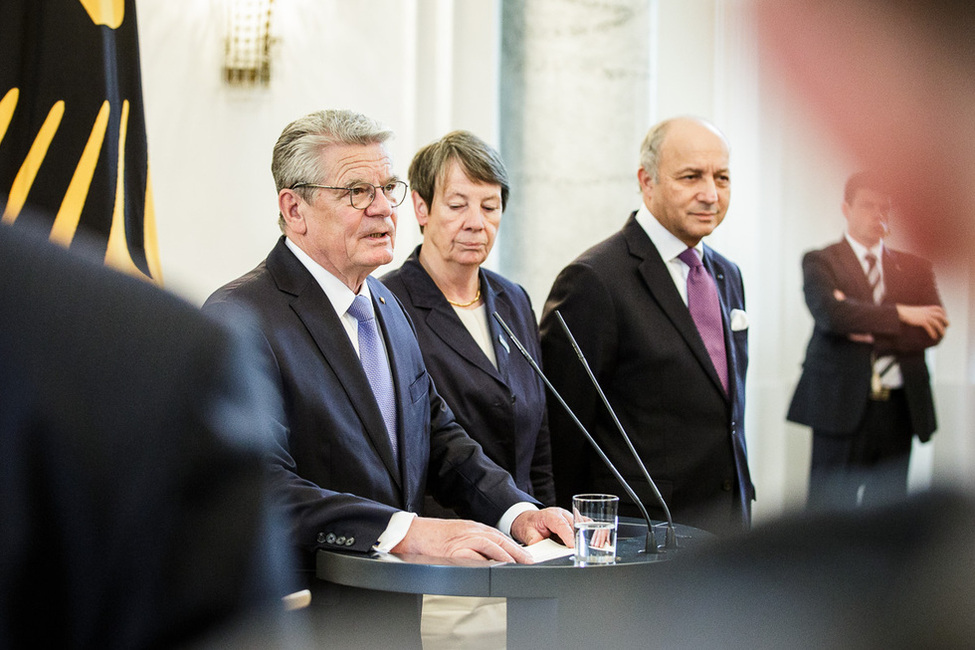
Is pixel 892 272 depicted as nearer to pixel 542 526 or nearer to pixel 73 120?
pixel 542 526

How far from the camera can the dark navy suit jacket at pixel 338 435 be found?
2.12 m

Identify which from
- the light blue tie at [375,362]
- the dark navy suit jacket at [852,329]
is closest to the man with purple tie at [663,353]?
the light blue tie at [375,362]

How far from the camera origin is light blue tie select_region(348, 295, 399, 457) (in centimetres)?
238

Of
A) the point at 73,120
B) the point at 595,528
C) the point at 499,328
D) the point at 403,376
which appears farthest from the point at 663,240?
the point at 73,120

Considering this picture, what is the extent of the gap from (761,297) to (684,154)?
305cm

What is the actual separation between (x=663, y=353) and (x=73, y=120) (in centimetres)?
201

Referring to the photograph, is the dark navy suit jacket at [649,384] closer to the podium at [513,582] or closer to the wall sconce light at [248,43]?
the podium at [513,582]

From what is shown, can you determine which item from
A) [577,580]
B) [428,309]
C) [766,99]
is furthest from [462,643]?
[766,99]

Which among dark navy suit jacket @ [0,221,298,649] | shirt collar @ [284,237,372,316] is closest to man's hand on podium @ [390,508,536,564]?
shirt collar @ [284,237,372,316]

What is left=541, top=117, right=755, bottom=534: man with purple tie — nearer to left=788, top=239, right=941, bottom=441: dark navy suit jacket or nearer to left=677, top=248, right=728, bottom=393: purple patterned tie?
left=677, top=248, right=728, bottom=393: purple patterned tie

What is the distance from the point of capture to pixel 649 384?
9.93ft

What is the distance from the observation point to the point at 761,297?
40cm

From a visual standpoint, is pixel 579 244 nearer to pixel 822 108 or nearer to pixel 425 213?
pixel 425 213

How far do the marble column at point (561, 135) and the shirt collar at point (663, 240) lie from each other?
1962 mm
